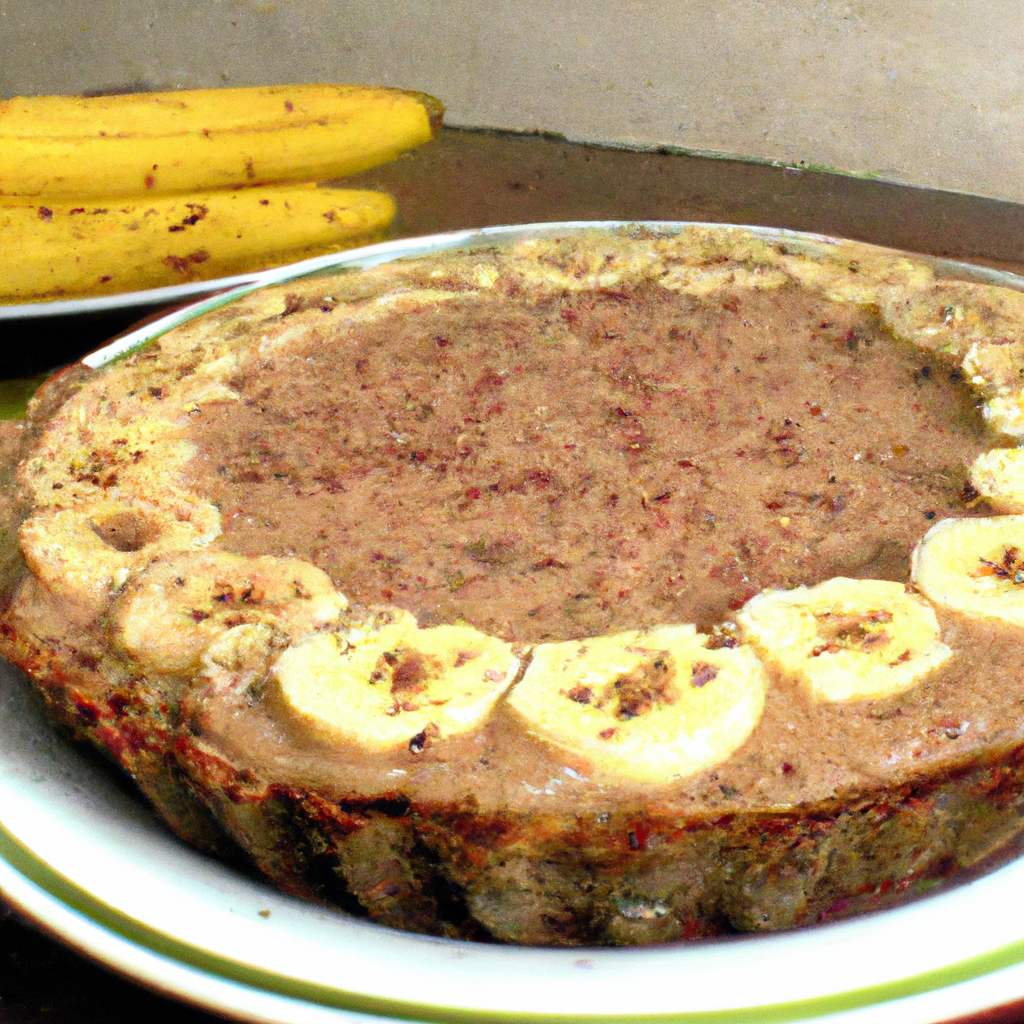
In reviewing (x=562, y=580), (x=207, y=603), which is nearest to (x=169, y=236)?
(x=207, y=603)

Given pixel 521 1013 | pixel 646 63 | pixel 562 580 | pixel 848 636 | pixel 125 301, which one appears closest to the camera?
pixel 521 1013

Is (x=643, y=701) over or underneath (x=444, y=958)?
over

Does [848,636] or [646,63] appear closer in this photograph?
[848,636]

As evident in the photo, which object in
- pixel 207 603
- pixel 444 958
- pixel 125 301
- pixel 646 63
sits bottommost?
pixel 444 958

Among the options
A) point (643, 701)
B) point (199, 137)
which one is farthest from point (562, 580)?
point (199, 137)

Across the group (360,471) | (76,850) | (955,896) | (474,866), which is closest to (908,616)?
(955,896)

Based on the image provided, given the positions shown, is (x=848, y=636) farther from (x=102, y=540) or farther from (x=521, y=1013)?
(x=102, y=540)

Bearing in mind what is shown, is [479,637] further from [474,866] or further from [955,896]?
[955,896]

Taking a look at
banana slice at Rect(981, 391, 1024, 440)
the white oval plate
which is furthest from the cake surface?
the white oval plate

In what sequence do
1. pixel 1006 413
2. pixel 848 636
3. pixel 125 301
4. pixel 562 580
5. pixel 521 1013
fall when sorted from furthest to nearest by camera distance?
1. pixel 125 301
2. pixel 1006 413
3. pixel 562 580
4. pixel 848 636
5. pixel 521 1013
